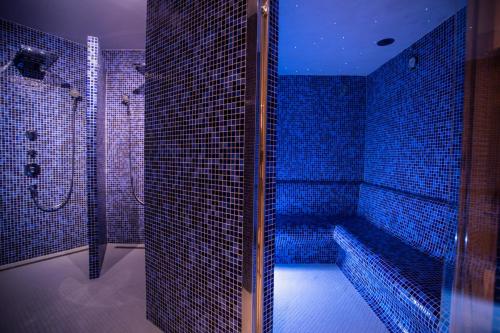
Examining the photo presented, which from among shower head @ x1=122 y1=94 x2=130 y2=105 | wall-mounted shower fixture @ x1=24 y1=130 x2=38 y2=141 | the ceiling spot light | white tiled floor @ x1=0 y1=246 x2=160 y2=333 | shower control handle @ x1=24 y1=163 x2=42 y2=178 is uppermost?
the ceiling spot light

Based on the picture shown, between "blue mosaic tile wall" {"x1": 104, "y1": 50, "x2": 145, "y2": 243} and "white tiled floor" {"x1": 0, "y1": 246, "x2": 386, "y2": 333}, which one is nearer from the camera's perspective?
"white tiled floor" {"x1": 0, "y1": 246, "x2": 386, "y2": 333}

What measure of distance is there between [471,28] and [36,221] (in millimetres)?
4013

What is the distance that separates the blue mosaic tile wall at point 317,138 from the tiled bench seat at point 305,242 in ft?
1.52

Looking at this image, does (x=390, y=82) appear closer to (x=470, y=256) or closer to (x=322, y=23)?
(x=322, y=23)

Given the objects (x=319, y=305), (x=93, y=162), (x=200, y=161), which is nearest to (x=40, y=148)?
(x=93, y=162)

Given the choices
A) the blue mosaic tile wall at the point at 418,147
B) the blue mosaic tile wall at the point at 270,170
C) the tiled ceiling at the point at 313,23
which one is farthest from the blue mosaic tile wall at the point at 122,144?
the blue mosaic tile wall at the point at 418,147

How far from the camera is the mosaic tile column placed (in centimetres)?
124

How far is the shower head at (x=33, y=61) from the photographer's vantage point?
249 cm

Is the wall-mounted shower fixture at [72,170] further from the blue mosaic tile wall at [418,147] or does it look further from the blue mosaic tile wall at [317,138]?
the blue mosaic tile wall at [418,147]

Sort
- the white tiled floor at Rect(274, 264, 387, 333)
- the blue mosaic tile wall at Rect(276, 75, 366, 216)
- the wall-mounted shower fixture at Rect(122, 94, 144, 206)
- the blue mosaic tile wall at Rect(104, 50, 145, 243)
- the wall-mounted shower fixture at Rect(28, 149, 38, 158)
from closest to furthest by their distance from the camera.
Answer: the white tiled floor at Rect(274, 264, 387, 333) < the wall-mounted shower fixture at Rect(28, 149, 38, 158) < the wall-mounted shower fixture at Rect(122, 94, 144, 206) < the blue mosaic tile wall at Rect(104, 50, 145, 243) < the blue mosaic tile wall at Rect(276, 75, 366, 216)

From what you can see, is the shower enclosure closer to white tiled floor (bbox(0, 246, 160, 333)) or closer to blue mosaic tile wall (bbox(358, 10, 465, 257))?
white tiled floor (bbox(0, 246, 160, 333))

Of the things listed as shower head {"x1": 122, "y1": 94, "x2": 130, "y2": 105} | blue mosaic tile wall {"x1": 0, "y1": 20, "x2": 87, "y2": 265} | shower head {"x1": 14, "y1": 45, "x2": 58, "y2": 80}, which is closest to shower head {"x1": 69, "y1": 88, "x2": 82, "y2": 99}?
blue mosaic tile wall {"x1": 0, "y1": 20, "x2": 87, "y2": 265}

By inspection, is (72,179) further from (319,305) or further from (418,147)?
(418,147)

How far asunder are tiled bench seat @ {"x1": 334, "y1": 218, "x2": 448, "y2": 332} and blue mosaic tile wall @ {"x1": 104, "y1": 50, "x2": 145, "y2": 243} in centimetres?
261
